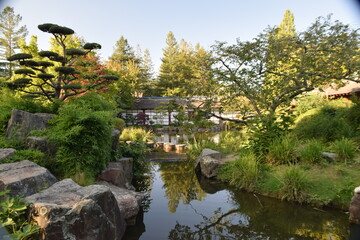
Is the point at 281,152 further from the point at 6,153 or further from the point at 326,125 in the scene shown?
the point at 6,153

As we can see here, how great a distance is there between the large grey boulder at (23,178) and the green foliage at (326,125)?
25.4 feet

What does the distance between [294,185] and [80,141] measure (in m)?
4.60

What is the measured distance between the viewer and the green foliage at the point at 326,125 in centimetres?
707

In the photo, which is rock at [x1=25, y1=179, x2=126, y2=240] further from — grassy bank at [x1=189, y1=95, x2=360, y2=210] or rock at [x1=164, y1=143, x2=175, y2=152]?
rock at [x1=164, y1=143, x2=175, y2=152]

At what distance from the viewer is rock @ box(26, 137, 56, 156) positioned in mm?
4484

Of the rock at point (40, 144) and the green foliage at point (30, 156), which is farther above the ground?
the rock at point (40, 144)

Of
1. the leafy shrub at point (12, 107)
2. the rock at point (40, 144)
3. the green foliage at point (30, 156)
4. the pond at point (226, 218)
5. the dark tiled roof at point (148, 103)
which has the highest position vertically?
the dark tiled roof at point (148, 103)

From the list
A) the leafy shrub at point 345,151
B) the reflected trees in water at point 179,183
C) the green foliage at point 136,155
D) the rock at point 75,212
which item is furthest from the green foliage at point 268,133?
the rock at point 75,212

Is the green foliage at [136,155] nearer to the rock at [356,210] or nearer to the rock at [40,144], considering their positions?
the rock at [40,144]

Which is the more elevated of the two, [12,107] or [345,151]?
[12,107]

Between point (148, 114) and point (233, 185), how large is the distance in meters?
20.4

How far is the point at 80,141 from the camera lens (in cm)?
453

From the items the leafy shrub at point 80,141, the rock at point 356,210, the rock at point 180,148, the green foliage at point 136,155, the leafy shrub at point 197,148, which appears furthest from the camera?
the rock at point 180,148

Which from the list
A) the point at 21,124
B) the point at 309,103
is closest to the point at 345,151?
the point at 309,103
